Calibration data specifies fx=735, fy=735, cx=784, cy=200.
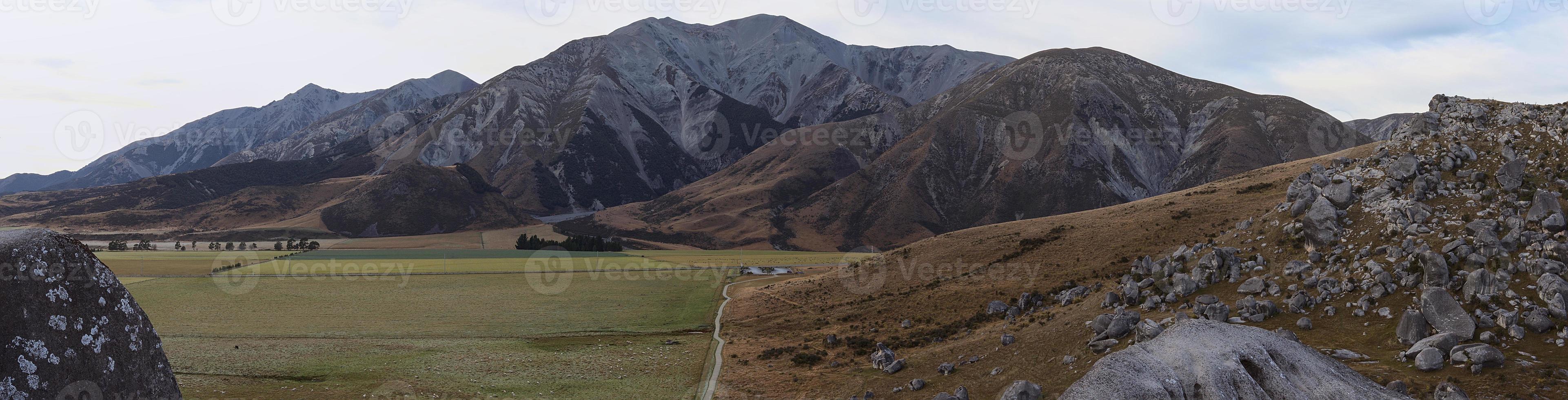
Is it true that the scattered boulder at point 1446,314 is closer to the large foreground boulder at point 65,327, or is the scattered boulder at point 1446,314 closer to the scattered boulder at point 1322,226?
the scattered boulder at point 1322,226

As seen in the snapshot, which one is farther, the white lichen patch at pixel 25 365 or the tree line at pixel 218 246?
the tree line at pixel 218 246

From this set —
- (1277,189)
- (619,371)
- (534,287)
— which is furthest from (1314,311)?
(534,287)

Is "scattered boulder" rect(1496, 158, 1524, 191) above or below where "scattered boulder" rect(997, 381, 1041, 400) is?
above

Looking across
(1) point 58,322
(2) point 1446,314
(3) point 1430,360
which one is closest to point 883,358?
(3) point 1430,360

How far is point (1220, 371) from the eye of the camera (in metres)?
15.1

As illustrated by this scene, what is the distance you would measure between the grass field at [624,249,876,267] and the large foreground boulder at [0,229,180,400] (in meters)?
85.9

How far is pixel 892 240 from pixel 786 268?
9234 cm

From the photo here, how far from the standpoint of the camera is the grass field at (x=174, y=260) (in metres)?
80.4

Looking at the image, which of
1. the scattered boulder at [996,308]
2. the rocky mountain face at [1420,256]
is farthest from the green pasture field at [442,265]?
the rocky mountain face at [1420,256]

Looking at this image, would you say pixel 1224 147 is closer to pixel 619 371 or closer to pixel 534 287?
pixel 534 287

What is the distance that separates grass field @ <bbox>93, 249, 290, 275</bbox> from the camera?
80.4 m

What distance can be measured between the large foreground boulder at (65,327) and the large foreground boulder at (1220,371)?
1814 cm

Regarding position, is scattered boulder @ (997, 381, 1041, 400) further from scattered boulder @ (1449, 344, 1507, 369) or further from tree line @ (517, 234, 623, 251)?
tree line @ (517, 234, 623, 251)

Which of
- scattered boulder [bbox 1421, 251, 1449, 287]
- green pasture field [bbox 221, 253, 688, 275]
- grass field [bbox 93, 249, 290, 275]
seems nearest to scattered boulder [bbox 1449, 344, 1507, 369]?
scattered boulder [bbox 1421, 251, 1449, 287]
